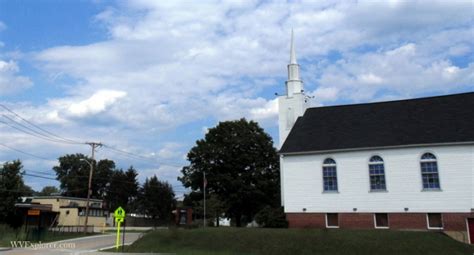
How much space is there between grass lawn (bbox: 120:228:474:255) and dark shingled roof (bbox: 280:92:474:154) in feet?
30.0

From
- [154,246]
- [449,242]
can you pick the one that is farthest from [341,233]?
[154,246]

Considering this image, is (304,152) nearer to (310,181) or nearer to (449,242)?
(310,181)

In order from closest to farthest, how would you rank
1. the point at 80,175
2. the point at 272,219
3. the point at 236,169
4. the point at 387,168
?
the point at 387,168
the point at 272,219
the point at 236,169
the point at 80,175

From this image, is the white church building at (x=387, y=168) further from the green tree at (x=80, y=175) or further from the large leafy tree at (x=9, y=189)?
the green tree at (x=80, y=175)

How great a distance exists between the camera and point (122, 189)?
108812 millimetres

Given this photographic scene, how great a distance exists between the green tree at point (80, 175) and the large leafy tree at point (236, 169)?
5520 centimetres

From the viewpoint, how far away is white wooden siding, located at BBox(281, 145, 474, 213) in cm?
3416

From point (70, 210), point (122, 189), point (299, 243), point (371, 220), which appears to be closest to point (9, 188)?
point (70, 210)

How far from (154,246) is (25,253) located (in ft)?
27.7

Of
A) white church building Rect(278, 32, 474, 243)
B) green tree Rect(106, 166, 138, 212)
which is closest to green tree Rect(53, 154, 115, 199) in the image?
green tree Rect(106, 166, 138, 212)

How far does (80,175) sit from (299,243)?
318ft

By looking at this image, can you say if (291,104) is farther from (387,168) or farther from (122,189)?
(122,189)

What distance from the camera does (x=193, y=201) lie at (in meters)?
A: 62.5

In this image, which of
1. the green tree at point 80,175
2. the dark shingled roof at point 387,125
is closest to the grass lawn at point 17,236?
the dark shingled roof at point 387,125
